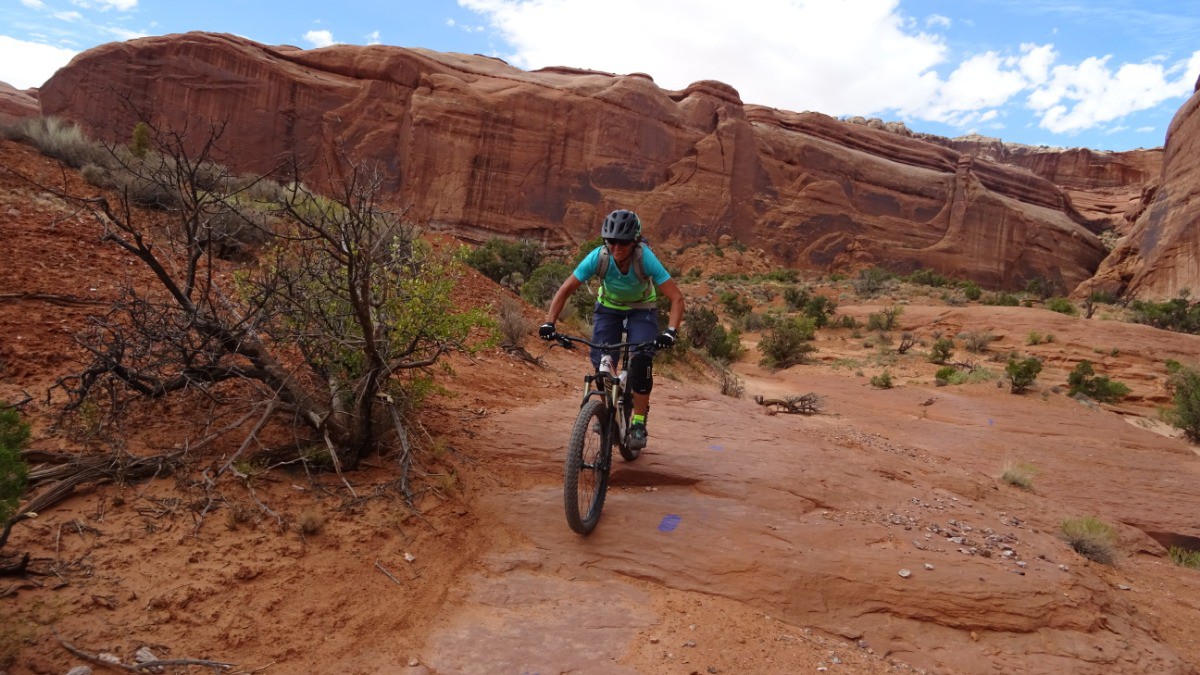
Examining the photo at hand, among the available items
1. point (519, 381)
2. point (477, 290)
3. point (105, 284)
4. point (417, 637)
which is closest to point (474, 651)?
point (417, 637)

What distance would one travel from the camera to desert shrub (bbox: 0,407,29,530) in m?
2.33

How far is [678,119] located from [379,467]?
45844 millimetres

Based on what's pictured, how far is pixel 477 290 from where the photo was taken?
11125mm

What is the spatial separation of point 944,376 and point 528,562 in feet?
51.1

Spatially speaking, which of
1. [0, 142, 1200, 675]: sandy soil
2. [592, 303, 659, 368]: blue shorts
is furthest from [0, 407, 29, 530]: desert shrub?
[592, 303, 659, 368]: blue shorts

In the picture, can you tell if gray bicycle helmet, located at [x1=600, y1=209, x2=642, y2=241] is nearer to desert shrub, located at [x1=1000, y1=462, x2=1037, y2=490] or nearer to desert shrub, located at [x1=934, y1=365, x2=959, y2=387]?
desert shrub, located at [x1=1000, y1=462, x2=1037, y2=490]

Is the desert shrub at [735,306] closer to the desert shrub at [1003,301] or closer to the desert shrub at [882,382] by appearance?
the desert shrub at [882,382]

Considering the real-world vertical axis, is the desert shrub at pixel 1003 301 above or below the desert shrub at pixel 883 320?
above

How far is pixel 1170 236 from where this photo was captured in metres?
34.8

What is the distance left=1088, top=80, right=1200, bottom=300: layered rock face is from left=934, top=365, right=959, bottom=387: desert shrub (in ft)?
81.2

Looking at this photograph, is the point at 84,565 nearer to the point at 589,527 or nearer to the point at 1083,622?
the point at 589,527

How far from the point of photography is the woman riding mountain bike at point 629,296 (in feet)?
14.3

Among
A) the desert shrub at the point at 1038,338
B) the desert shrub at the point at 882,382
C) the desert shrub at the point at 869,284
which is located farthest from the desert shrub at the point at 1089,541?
the desert shrub at the point at 869,284

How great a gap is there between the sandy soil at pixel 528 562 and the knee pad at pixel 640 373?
688mm
